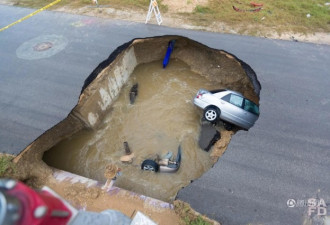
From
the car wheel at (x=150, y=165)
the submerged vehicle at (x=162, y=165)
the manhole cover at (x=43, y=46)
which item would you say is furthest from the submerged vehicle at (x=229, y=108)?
the manhole cover at (x=43, y=46)

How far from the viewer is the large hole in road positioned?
879cm

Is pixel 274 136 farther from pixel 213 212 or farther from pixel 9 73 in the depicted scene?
pixel 9 73

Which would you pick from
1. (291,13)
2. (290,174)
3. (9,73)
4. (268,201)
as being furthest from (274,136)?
(9,73)

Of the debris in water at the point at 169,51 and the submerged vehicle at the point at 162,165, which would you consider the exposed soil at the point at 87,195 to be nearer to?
the submerged vehicle at the point at 162,165

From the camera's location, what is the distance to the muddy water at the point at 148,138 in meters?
8.57

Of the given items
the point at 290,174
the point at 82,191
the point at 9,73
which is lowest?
the point at 82,191

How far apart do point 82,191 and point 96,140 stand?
301 cm

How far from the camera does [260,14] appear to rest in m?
13.3

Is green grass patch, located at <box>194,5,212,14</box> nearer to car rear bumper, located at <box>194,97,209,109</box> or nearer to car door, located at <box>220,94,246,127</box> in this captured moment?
car rear bumper, located at <box>194,97,209,109</box>

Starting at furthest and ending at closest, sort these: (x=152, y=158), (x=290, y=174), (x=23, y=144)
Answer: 1. (x=152, y=158)
2. (x=23, y=144)
3. (x=290, y=174)

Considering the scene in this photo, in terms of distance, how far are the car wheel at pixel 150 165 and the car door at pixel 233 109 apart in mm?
3293

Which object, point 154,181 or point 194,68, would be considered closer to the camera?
point 154,181

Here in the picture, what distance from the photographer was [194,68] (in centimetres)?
1237

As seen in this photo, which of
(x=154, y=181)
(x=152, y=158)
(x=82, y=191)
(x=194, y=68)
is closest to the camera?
(x=82, y=191)
